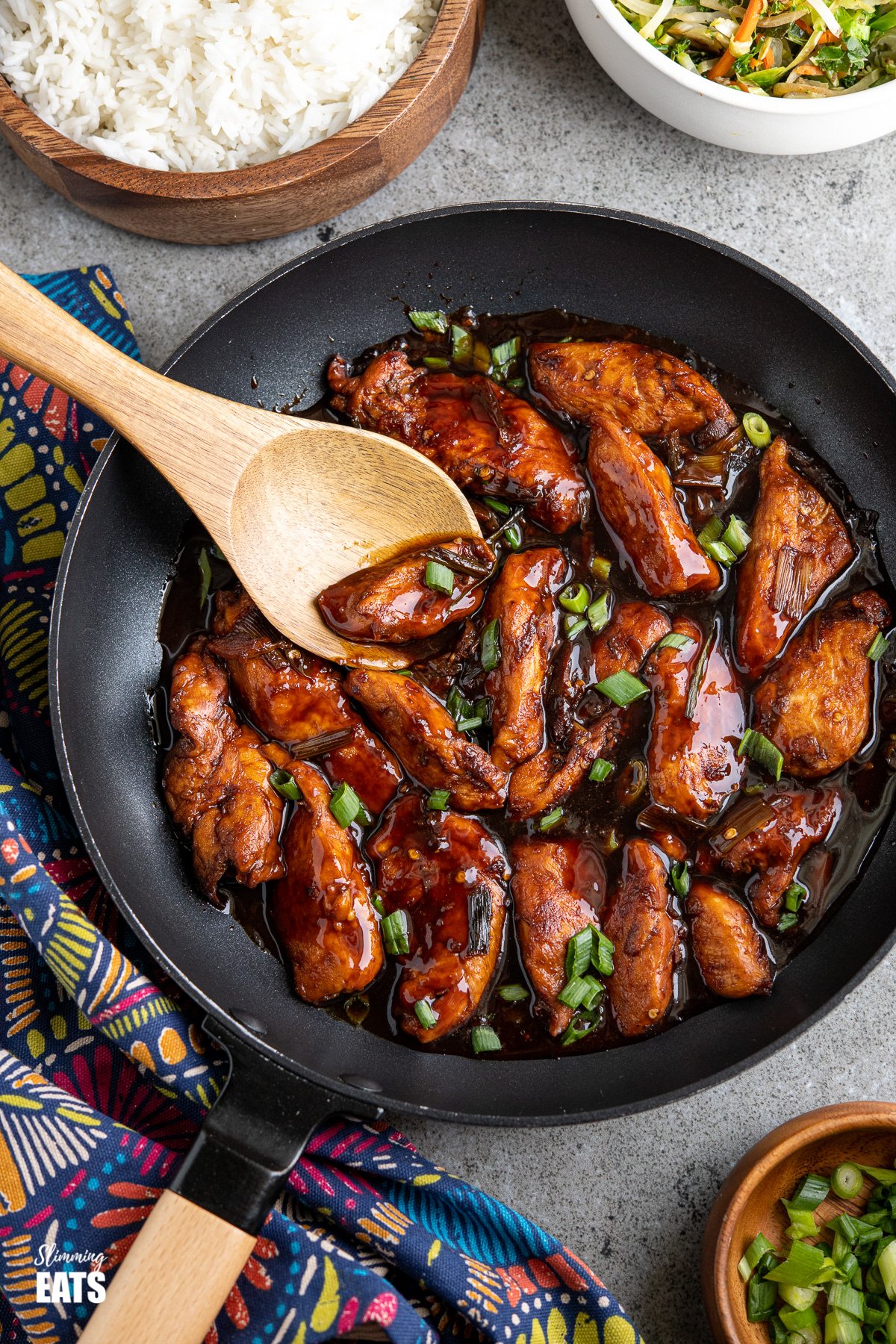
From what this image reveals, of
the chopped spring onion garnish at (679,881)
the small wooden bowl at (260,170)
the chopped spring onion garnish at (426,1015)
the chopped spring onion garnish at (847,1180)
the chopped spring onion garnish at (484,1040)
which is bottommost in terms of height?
the chopped spring onion garnish at (847,1180)

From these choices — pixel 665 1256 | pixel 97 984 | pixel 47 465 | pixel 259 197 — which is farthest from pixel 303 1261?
pixel 259 197

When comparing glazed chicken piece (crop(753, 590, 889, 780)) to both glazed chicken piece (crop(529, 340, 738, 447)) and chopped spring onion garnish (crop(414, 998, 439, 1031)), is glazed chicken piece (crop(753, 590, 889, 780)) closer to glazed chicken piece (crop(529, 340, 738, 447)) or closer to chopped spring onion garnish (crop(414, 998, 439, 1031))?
glazed chicken piece (crop(529, 340, 738, 447))

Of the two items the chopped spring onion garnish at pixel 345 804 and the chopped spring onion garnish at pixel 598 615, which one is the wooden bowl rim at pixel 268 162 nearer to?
the chopped spring onion garnish at pixel 598 615

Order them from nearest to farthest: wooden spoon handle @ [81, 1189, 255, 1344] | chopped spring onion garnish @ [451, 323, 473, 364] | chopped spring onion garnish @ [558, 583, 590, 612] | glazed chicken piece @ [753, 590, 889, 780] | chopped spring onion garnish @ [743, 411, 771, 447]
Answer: wooden spoon handle @ [81, 1189, 255, 1344] → glazed chicken piece @ [753, 590, 889, 780] → chopped spring onion garnish @ [558, 583, 590, 612] → chopped spring onion garnish @ [743, 411, 771, 447] → chopped spring onion garnish @ [451, 323, 473, 364]

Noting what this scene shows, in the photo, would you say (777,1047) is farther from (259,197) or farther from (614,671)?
(259,197)

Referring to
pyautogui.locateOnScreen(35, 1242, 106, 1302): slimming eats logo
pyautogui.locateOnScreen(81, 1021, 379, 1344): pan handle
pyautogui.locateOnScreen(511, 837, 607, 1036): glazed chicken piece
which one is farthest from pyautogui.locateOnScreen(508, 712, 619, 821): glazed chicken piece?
pyautogui.locateOnScreen(35, 1242, 106, 1302): slimming eats logo

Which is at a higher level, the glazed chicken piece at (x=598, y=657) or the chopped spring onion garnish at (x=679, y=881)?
the glazed chicken piece at (x=598, y=657)

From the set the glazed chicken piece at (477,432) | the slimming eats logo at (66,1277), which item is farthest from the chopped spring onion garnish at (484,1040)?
the glazed chicken piece at (477,432)

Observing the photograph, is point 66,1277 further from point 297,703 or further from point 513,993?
point 297,703
